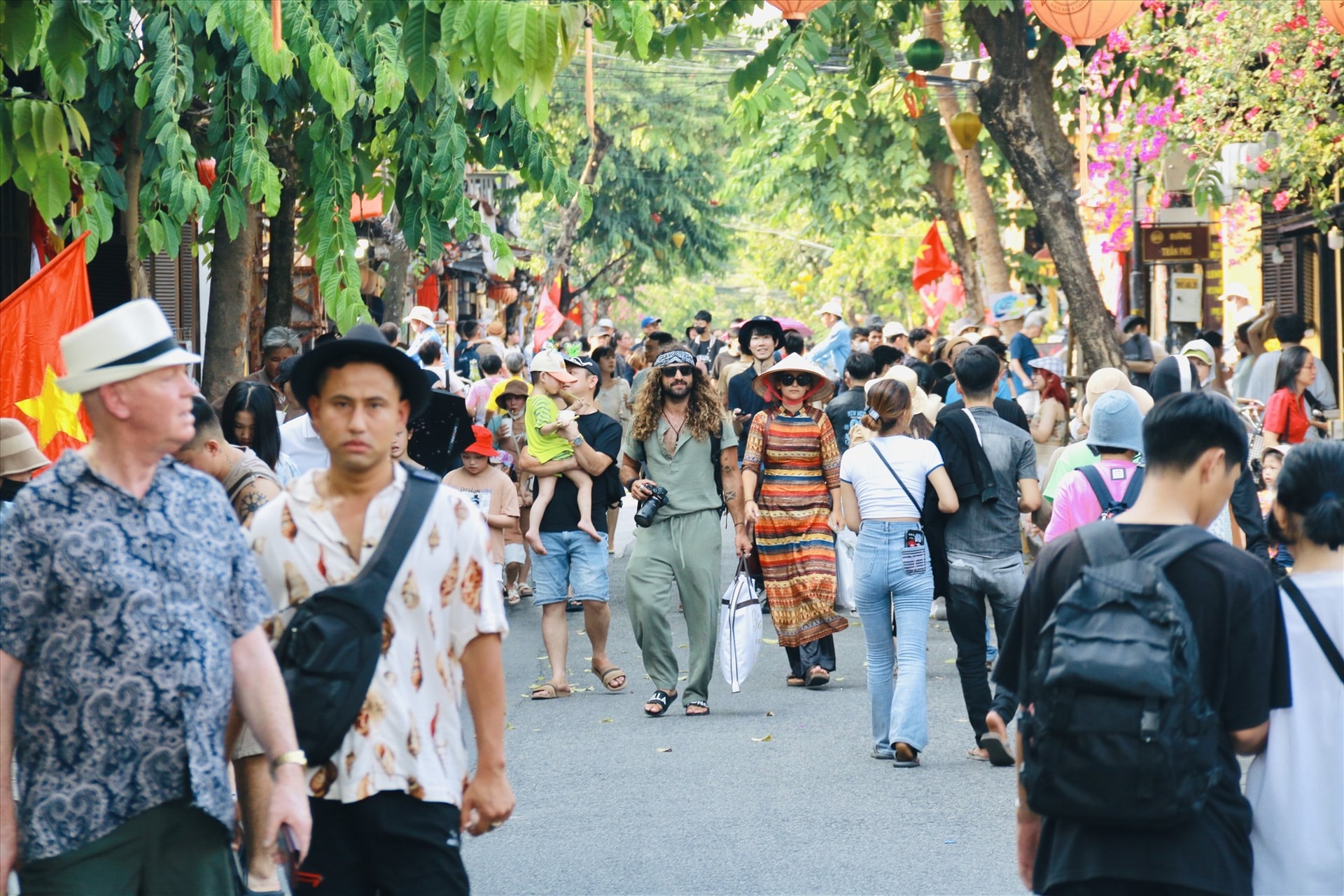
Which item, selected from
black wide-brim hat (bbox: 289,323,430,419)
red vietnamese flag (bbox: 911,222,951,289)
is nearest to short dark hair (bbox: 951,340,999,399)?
black wide-brim hat (bbox: 289,323,430,419)

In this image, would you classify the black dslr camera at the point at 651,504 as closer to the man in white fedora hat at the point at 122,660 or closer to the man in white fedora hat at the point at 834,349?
the man in white fedora hat at the point at 122,660

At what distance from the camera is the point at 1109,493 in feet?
20.7

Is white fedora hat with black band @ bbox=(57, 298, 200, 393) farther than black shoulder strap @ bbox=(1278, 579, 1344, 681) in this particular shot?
No

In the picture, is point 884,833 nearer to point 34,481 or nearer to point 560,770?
point 560,770

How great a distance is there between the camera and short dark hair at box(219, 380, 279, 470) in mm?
6359

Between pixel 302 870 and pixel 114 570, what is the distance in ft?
2.48

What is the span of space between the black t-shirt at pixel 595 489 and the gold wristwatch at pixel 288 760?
6676 mm

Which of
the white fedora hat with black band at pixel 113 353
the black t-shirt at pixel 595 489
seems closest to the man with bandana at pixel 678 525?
the black t-shirt at pixel 595 489

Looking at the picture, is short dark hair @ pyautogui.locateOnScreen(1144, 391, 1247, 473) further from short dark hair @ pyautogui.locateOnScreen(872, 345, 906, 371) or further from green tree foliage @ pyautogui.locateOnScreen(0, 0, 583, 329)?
short dark hair @ pyautogui.locateOnScreen(872, 345, 906, 371)

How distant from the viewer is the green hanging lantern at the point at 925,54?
14547 millimetres

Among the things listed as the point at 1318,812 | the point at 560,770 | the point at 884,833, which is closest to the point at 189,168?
the point at 560,770

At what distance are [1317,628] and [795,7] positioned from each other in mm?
7452

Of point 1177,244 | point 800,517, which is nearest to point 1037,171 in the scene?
point 800,517

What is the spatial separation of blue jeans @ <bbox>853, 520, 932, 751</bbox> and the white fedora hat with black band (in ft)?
16.2
